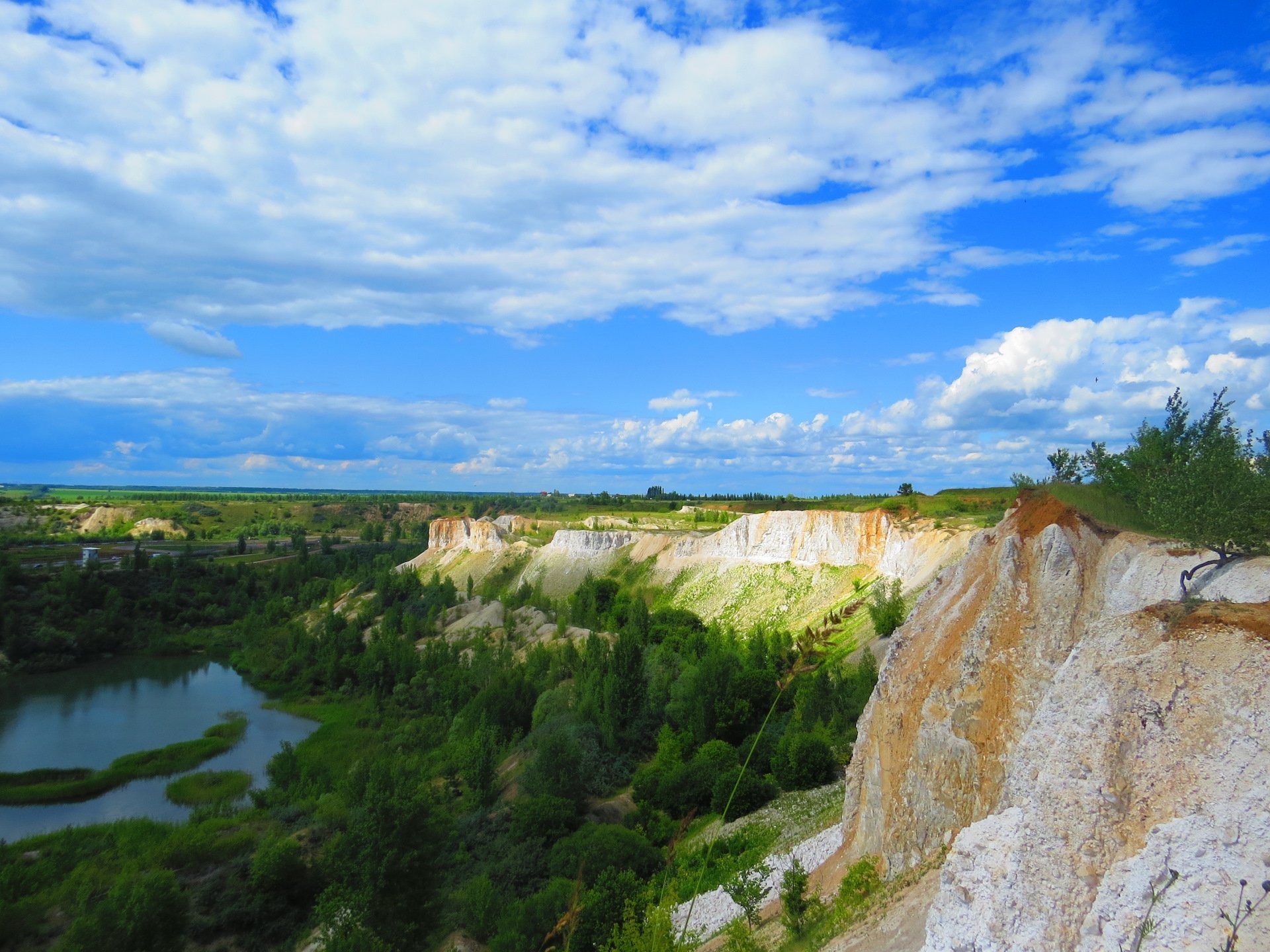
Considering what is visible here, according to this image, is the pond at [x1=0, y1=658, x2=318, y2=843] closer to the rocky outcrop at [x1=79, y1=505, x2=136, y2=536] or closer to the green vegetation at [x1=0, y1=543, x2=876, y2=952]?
the green vegetation at [x1=0, y1=543, x2=876, y2=952]

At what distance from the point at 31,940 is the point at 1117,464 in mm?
33966

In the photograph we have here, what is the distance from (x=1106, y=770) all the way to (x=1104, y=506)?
969 centimetres

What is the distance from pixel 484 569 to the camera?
8594cm

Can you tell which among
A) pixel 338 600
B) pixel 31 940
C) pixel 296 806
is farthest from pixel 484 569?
Answer: pixel 31 940

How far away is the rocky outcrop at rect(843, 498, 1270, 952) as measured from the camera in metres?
6.22

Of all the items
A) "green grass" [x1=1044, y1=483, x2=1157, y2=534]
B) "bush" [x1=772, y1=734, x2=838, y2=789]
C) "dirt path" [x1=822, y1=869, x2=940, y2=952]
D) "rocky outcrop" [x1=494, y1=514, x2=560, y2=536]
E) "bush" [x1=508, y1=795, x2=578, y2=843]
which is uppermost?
"green grass" [x1=1044, y1=483, x2=1157, y2=534]

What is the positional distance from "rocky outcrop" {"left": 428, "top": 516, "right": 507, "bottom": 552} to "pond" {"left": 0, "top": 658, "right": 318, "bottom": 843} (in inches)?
1210

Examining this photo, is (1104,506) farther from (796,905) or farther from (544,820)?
(544,820)

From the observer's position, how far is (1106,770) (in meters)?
7.17

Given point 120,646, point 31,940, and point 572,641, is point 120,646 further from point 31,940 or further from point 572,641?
point 31,940

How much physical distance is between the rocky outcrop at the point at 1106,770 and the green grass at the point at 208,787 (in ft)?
120

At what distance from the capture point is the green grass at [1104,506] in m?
13.9

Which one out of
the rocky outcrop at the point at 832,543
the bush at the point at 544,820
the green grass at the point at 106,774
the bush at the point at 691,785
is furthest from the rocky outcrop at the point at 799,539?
the green grass at the point at 106,774

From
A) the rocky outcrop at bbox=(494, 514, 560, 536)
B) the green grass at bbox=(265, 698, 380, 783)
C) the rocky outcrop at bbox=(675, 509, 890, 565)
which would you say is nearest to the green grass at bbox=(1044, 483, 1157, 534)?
the rocky outcrop at bbox=(675, 509, 890, 565)
